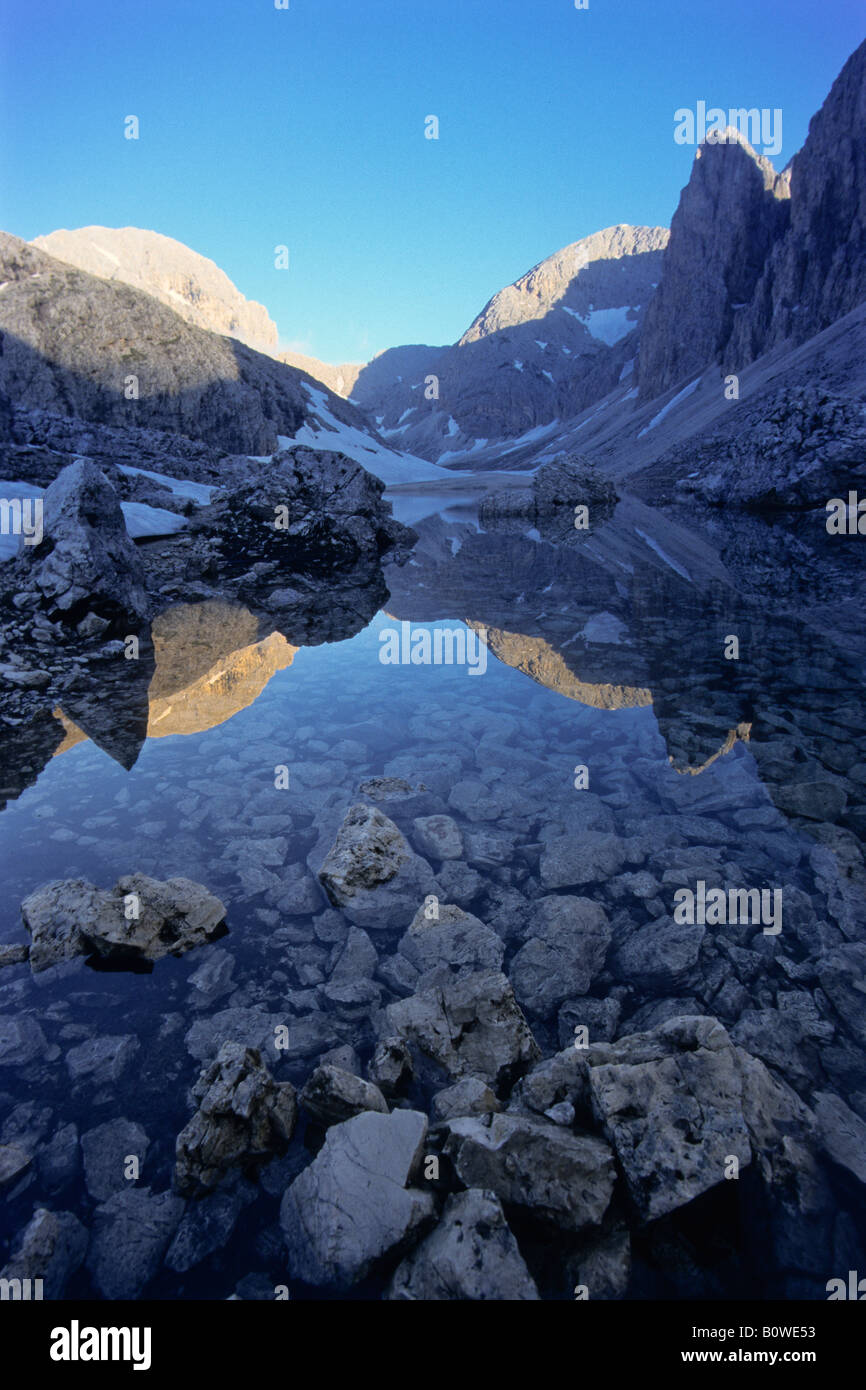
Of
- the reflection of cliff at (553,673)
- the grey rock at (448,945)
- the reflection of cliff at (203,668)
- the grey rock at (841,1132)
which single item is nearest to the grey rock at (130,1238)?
the grey rock at (448,945)

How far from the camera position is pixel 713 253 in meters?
107

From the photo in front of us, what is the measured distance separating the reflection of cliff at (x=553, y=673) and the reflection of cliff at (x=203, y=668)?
158 inches

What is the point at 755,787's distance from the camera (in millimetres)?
6207

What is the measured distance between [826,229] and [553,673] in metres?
102

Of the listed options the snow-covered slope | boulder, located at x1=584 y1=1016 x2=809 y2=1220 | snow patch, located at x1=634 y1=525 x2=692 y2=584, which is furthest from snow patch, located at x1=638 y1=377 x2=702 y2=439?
boulder, located at x1=584 y1=1016 x2=809 y2=1220

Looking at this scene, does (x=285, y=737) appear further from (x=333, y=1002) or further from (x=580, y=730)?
(x=333, y=1002)

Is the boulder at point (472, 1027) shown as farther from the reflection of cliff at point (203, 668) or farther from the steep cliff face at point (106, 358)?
the steep cliff face at point (106, 358)

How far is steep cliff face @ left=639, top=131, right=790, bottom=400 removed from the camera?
102m

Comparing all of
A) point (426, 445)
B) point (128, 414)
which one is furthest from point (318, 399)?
point (426, 445)

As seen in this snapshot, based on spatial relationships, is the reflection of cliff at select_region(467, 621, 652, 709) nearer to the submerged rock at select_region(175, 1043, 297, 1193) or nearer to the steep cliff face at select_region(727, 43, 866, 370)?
the submerged rock at select_region(175, 1043, 297, 1193)

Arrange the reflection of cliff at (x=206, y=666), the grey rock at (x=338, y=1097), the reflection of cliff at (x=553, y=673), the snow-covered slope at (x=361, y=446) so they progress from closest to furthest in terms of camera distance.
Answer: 1. the grey rock at (x=338, y=1097)
2. the reflection of cliff at (x=206, y=666)
3. the reflection of cliff at (x=553, y=673)
4. the snow-covered slope at (x=361, y=446)

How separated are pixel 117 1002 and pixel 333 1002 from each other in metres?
1.29

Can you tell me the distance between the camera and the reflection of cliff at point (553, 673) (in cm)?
884

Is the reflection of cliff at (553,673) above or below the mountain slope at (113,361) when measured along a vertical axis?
below
